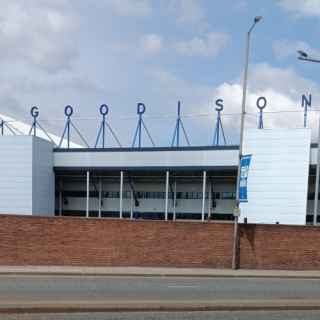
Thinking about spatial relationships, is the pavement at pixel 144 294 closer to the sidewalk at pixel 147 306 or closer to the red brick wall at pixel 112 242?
the sidewalk at pixel 147 306

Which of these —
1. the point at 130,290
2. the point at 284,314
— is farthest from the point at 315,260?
the point at 284,314

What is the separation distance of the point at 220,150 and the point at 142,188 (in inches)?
385

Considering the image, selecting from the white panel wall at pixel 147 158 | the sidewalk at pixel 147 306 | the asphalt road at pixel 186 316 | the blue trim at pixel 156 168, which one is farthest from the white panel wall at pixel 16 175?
the asphalt road at pixel 186 316

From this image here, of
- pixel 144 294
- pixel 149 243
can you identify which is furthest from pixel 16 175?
pixel 144 294

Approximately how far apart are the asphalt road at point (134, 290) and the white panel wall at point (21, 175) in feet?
102

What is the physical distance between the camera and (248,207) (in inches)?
1759

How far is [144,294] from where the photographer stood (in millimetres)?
13719

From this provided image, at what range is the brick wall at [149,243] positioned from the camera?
2256 centimetres

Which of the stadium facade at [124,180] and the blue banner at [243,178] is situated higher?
the blue banner at [243,178]

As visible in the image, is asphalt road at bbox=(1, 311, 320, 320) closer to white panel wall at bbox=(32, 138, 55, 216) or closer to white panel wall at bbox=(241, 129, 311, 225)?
white panel wall at bbox=(241, 129, 311, 225)

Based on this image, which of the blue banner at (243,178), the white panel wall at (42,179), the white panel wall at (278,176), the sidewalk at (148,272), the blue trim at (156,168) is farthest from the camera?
the white panel wall at (42,179)

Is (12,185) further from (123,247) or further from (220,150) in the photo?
(123,247)

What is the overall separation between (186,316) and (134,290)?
4.69 metres

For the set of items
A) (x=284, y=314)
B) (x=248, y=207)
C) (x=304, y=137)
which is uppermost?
(x=304, y=137)
